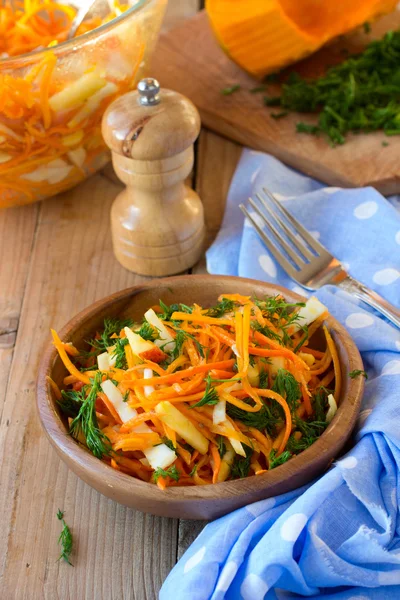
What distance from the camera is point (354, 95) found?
2.23 m

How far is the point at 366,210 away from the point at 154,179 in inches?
21.7

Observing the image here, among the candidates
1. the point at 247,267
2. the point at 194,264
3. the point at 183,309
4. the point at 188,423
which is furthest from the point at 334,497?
the point at 194,264

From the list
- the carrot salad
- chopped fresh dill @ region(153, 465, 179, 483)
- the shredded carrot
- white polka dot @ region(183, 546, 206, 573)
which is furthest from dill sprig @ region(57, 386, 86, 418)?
the shredded carrot

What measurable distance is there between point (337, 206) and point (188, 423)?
90 cm

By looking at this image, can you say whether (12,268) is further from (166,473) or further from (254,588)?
(254,588)

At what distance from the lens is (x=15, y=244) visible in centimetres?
201

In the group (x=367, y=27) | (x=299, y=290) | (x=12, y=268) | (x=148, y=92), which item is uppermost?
(x=148, y=92)

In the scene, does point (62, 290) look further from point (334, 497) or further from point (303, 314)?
point (334, 497)

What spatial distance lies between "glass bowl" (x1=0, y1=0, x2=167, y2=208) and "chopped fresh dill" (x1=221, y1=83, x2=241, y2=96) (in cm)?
41

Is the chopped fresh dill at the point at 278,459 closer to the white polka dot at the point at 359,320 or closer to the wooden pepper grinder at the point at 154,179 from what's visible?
the white polka dot at the point at 359,320

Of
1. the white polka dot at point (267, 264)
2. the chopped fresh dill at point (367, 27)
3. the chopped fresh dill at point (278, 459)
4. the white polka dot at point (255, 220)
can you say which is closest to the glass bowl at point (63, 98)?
the white polka dot at point (255, 220)

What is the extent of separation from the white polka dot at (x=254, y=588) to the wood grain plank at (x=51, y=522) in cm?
18

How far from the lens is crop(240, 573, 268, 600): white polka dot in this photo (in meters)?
1.15

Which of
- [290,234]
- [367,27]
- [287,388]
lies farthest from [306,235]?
[367,27]
